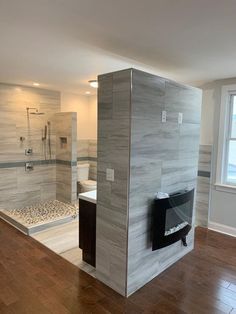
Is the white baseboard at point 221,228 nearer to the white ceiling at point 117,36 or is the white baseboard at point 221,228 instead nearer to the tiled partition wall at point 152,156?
the tiled partition wall at point 152,156

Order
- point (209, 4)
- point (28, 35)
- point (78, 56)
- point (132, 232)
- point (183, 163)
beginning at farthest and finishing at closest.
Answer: point (183, 163)
point (78, 56)
point (132, 232)
point (28, 35)
point (209, 4)

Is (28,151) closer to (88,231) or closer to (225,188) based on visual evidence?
(88,231)

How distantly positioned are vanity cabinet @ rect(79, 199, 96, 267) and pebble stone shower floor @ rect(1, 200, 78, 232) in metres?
1.24

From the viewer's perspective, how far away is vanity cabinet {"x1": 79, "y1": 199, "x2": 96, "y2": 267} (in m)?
2.76

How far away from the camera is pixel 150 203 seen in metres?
2.52

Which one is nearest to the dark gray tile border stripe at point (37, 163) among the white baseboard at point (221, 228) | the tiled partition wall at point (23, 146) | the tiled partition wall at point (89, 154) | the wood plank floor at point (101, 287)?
the tiled partition wall at point (23, 146)

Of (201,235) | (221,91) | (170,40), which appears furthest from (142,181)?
(221,91)

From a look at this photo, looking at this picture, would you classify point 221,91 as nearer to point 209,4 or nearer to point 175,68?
point 175,68

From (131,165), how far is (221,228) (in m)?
2.53

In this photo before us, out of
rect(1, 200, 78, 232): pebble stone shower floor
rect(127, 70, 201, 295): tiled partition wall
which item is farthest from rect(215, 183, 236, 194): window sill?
rect(1, 200, 78, 232): pebble stone shower floor

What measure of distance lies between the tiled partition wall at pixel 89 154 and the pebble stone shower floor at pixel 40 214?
1043mm

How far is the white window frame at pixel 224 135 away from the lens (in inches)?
147

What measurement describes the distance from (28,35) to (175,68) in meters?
1.85

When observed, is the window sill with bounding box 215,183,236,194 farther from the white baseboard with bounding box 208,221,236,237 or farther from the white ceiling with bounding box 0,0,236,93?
the white ceiling with bounding box 0,0,236,93
